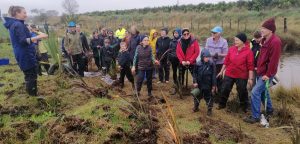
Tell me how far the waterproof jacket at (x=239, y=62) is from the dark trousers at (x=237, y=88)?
111 mm

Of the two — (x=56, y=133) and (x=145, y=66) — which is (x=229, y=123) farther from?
(x=56, y=133)

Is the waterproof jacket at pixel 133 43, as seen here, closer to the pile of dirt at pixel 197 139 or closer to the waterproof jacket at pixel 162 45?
the waterproof jacket at pixel 162 45

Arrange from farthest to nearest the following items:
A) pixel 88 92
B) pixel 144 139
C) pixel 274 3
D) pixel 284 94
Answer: pixel 274 3
pixel 284 94
pixel 88 92
pixel 144 139

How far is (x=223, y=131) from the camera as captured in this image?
18.2ft

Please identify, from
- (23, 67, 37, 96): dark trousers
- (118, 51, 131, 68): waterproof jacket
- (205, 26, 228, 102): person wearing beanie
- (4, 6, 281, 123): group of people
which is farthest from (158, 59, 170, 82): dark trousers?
(23, 67, 37, 96): dark trousers

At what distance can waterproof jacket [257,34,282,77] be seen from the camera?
5551 mm

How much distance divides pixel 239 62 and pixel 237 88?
0.61m

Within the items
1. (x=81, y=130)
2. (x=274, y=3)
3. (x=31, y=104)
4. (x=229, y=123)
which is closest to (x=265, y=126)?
(x=229, y=123)

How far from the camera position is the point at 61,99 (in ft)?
21.1

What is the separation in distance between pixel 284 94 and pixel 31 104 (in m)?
5.82

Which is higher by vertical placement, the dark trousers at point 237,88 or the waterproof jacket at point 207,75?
the waterproof jacket at point 207,75

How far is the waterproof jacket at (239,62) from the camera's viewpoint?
628 centimetres

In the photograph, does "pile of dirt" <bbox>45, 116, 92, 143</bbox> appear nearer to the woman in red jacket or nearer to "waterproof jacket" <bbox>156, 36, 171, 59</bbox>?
the woman in red jacket

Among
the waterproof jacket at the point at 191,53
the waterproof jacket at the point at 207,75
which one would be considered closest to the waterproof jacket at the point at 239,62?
the waterproof jacket at the point at 207,75
